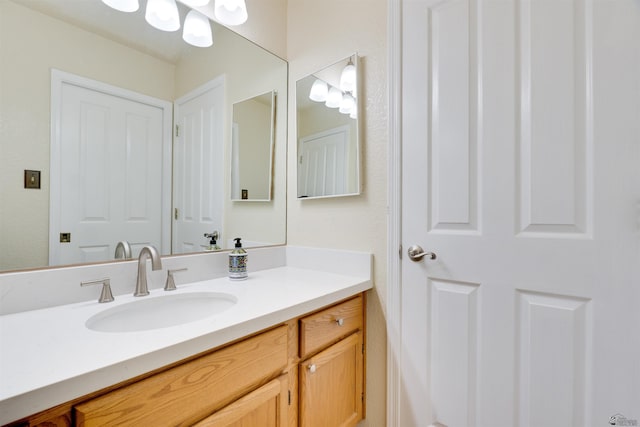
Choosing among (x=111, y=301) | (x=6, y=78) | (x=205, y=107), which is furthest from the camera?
(x=205, y=107)

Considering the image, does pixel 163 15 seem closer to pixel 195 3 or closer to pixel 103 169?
pixel 195 3

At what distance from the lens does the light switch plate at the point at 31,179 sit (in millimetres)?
895

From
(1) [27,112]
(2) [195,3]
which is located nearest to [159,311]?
(1) [27,112]

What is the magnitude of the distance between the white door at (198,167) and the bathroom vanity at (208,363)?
244 millimetres

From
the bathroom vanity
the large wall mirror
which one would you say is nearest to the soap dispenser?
the bathroom vanity

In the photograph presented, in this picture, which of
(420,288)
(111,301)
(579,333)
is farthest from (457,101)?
(111,301)

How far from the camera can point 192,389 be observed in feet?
2.23

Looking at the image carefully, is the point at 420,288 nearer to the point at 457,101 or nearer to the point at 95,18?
the point at 457,101

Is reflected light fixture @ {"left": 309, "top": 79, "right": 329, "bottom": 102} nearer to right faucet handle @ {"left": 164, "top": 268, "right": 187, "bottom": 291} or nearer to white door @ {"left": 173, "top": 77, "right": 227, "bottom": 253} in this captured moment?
white door @ {"left": 173, "top": 77, "right": 227, "bottom": 253}

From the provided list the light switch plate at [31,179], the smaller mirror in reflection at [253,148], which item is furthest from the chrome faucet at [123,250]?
the smaller mirror in reflection at [253,148]

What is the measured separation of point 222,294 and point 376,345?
70cm

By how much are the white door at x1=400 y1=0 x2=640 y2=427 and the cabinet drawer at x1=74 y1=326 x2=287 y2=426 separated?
0.63 metres

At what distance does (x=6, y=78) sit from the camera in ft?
2.79

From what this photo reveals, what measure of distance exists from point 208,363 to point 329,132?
44.7 inches
